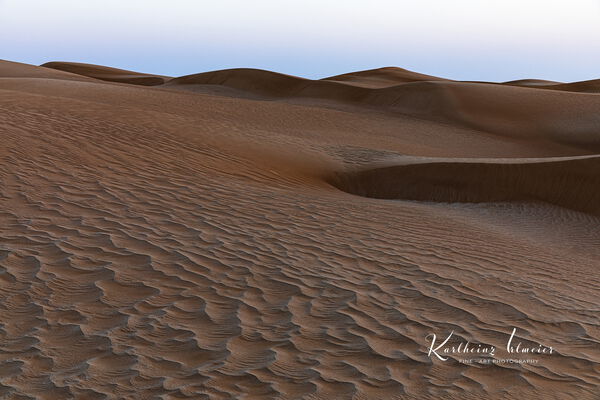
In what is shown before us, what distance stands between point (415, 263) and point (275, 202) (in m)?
2.37

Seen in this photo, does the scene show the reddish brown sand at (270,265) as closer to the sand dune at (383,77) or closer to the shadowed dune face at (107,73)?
the sand dune at (383,77)

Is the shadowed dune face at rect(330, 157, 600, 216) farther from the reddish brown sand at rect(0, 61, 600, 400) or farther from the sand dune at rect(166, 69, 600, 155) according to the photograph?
the sand dune at rect(166, 69, 600, 155)

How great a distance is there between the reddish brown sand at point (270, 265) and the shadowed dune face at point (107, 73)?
3246cm

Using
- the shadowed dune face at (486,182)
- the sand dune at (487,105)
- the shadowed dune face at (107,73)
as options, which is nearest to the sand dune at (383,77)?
the sand dune at (487,105)

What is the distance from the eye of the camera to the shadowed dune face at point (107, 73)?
45.1m

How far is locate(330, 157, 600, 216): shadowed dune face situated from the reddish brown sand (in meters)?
0.03

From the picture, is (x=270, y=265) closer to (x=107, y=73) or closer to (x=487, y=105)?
(x=487, y=105)

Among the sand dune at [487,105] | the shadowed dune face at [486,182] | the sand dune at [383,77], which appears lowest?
the shadowed dune face at [486,182]

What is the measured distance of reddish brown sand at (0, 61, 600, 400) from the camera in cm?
421

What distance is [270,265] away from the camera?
5941 millimetres

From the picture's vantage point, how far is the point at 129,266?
18.9 feet

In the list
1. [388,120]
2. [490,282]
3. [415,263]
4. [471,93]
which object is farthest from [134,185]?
[471,93]

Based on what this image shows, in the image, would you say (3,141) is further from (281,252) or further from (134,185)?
(281,252)

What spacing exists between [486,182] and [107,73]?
40237mm
